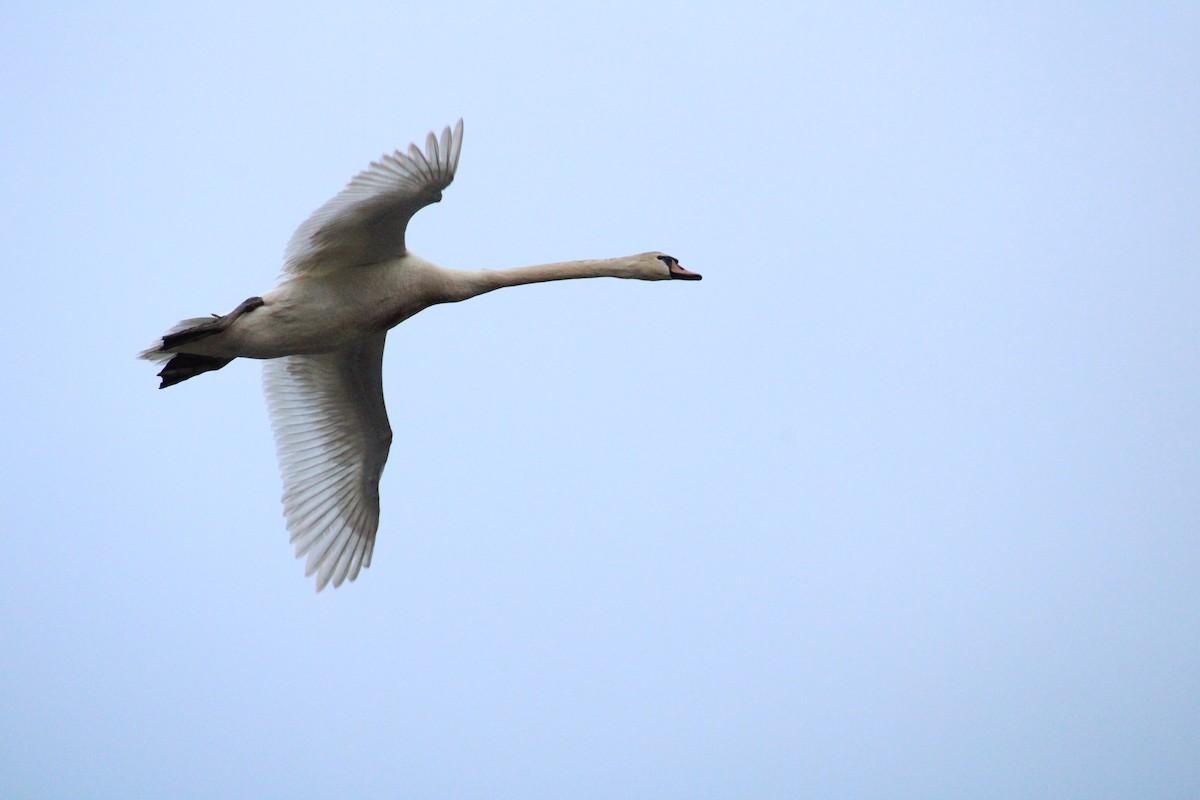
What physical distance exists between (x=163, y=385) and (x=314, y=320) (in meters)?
1.33

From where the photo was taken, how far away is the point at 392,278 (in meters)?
10.9

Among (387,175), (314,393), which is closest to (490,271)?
(387,175)

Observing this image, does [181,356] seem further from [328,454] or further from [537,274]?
[537,274]

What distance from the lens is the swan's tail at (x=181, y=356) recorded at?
35.2ft

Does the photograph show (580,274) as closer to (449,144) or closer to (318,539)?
(449,144)

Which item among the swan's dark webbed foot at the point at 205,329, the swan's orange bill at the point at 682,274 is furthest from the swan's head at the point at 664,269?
the swan's dark webbed foot at the point at 205,329

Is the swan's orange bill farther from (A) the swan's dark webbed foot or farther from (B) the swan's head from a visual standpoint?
(A) the swan's dark webbed foot

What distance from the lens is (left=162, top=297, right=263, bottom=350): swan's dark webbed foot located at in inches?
422

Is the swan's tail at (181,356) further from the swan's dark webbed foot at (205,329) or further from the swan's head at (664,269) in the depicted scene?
the swan's head at (664,269)

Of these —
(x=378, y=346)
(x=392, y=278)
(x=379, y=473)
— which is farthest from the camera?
(x=379, y=473)

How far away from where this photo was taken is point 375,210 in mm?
10352

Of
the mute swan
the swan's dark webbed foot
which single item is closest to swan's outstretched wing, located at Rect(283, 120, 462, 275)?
the mute swan

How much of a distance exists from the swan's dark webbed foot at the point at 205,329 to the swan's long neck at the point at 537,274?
60.6 inches

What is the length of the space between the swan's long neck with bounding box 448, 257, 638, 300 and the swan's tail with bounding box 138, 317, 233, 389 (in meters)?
1.85
